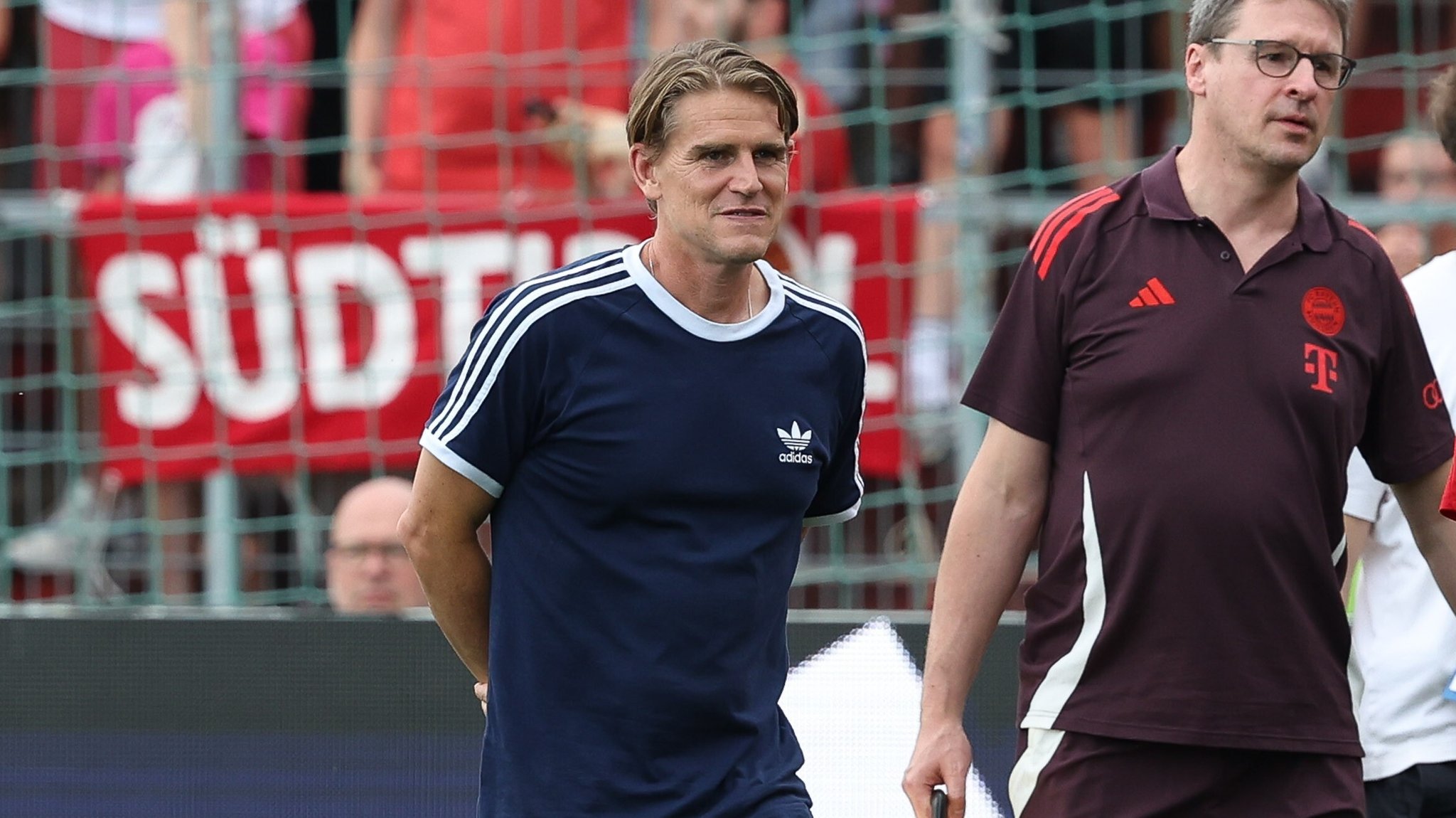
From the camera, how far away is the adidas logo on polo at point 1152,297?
3.18 meters

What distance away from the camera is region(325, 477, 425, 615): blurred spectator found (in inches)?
227

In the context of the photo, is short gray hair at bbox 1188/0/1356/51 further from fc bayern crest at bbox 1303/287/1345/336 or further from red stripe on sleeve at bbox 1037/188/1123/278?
fc bayern crest at bbox 1303/287/1345/336

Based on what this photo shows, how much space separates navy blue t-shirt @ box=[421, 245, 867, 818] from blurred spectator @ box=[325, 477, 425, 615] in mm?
2637

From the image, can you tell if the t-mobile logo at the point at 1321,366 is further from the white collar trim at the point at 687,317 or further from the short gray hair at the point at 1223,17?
the white collar trim at the point at 687,317

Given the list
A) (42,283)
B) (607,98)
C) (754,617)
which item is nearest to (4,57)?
(42,283)

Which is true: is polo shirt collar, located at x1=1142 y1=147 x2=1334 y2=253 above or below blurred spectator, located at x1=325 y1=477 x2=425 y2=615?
above

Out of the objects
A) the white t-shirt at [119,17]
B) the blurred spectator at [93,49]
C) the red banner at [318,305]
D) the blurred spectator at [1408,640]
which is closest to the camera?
the blurred spectator at [1408,640]

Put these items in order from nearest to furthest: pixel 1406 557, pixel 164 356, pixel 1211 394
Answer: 1. pixel 1211 394
2. pixel 1406 557
3. pixel 164 356

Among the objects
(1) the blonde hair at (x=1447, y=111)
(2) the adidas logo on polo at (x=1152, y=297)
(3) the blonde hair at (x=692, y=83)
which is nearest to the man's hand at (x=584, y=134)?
(1) the blonde hair at (x=1447, y=111)

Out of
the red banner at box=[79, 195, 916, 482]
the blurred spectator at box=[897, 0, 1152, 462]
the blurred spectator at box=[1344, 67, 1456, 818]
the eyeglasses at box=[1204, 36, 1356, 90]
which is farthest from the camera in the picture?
the blurred spectator at box=[897, 0, 1152, 462]

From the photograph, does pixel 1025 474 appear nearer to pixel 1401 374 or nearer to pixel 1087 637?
pixel 1087 637

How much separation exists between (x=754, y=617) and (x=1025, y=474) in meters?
0.52

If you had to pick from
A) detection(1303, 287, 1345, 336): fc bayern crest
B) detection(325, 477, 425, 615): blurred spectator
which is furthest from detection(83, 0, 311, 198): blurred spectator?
detection(1303, 287, 1345, 336): fc bayern crest

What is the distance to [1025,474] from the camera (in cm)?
332
